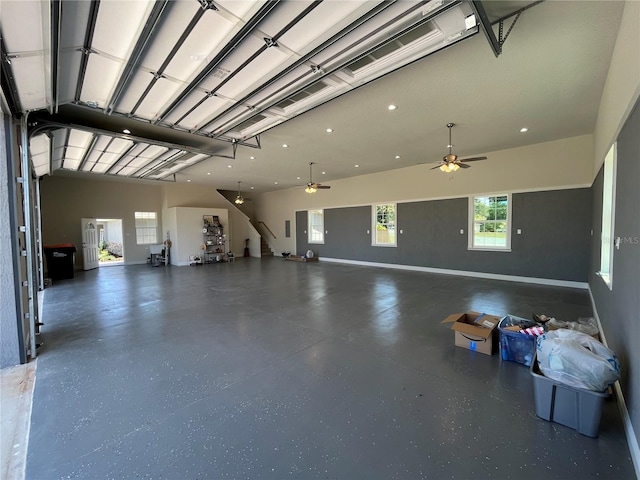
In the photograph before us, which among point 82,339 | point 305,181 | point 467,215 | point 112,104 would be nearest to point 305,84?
point 112,104

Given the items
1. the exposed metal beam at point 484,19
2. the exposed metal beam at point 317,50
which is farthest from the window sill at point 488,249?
the exposed metal beam at point 317,50

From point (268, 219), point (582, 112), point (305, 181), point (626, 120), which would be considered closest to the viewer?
point (626, 120)

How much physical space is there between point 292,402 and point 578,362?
84.8 inches

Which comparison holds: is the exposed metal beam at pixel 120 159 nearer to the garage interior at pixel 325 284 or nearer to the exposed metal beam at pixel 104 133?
the garage interior at pixel 325 284

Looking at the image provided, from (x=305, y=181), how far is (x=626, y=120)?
31.0 feet

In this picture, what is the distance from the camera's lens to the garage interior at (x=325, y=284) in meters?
1.85

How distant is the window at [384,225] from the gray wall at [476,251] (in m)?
0.22

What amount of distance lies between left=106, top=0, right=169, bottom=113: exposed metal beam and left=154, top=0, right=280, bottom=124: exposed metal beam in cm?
54

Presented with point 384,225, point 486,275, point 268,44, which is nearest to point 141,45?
point 268,44

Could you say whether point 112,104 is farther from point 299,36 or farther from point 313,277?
point 313,277

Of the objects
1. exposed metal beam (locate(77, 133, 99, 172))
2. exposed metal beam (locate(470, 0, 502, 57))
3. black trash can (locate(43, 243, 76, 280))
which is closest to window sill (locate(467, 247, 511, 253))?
exposed metal beam (locate(470, 0, 502, 57))

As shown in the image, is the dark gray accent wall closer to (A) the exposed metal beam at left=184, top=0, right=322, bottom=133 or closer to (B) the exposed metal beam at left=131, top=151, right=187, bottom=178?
(A) the exposed metal beam at left=184, top=0, right=322, bottom=133

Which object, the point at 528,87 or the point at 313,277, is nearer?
the point at 528,87

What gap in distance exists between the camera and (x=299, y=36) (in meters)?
2.43
